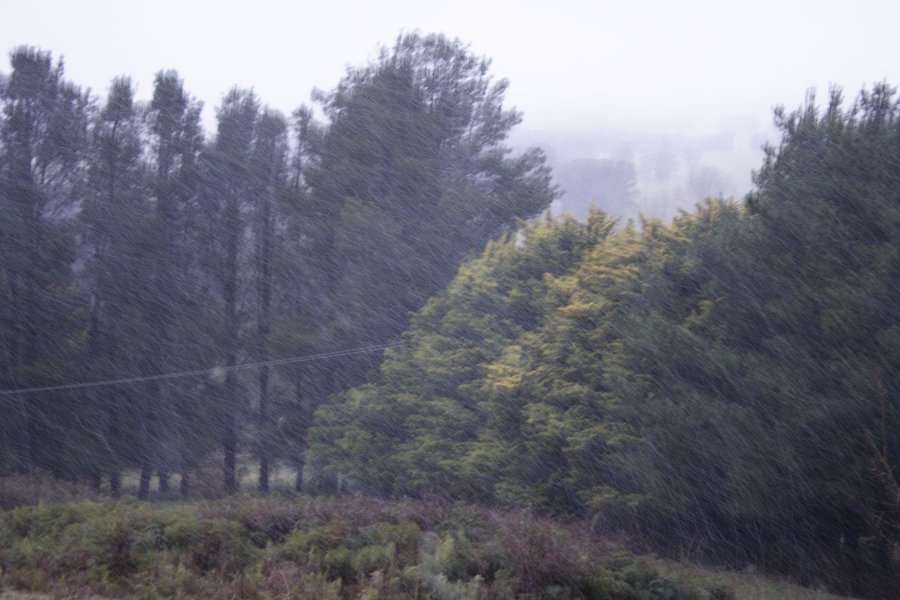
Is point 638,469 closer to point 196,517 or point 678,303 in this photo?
point 678,303

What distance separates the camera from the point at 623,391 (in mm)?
13148

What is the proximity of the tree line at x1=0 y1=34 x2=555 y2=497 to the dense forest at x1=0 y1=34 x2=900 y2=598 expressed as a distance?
0.34ft

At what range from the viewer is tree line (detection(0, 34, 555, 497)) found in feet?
88.7

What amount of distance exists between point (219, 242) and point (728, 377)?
79.6 ft

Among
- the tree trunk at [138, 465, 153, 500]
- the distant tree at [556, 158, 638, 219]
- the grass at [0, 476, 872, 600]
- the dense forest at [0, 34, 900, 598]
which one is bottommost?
the grass at [0, 476, 872, 600]

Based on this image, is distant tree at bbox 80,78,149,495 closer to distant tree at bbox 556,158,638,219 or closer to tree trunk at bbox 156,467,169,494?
tree trunk at bbox 156,467,169,494

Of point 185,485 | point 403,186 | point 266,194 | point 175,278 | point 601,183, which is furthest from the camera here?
point 601,183

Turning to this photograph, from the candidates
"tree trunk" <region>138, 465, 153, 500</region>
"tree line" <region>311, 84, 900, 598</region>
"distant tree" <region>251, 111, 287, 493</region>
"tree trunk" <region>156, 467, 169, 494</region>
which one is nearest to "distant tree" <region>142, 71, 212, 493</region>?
"tree trunk" <region>156, 467, 169, 494</region>

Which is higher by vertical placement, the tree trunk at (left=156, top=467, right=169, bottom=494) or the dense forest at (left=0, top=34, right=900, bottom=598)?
the dense forest at (left=0, top=34, right=900, bottom=598)

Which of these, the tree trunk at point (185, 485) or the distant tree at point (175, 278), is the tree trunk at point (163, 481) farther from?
the tree trunk at point (185, 485)

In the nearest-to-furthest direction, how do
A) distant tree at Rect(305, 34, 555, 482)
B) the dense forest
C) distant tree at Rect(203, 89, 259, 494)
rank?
the dense forest → distant tree at Rect(305, 34, 555, 482) → distant tree at Rect(203, 89, 259, 494)

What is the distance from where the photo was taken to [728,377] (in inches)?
457

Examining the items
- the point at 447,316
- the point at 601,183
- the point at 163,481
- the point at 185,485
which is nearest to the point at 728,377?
the point at 447,316

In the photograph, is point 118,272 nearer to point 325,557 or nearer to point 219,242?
point 219,242
